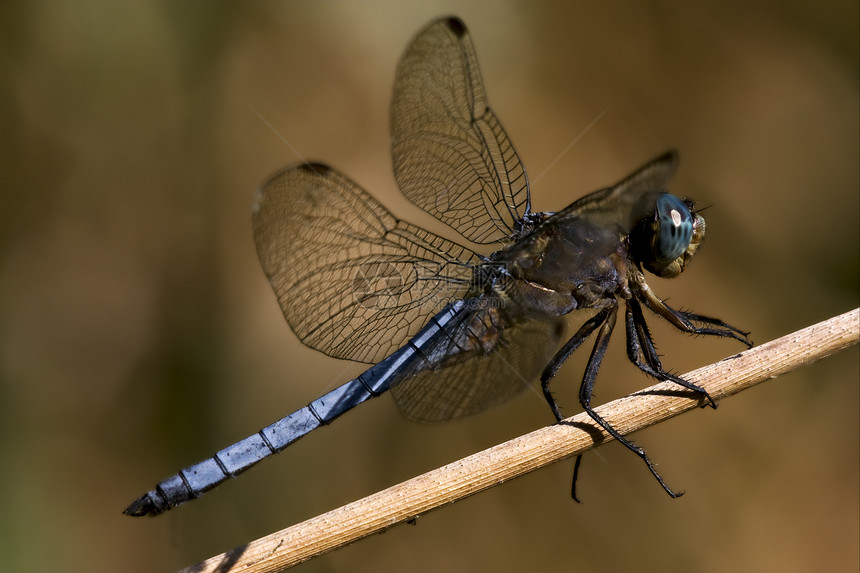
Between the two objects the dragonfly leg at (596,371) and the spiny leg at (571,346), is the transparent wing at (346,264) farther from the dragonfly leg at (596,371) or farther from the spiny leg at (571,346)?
the dragonfly leg at (596,371)

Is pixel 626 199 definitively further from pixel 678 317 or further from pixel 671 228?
pixel 678 317

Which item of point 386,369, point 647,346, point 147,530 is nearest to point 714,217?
point 647,346

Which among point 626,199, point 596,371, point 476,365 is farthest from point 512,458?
point 626,199

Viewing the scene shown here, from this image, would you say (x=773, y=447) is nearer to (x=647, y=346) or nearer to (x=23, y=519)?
(x=647, y=346)

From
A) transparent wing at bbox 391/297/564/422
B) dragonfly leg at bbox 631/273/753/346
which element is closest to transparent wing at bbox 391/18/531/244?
transparent wing at bbox 391/297/564/422

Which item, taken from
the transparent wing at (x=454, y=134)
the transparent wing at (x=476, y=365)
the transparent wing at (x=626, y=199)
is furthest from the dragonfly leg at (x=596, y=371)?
the transparent wing at (x=454, y=134)
